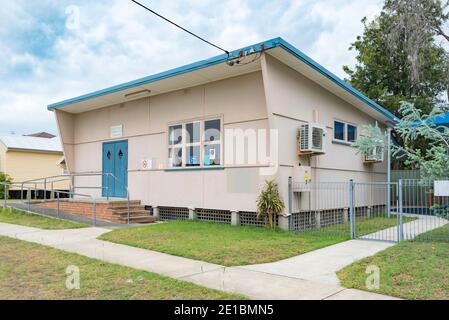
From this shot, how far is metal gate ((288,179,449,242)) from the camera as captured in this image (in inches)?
337

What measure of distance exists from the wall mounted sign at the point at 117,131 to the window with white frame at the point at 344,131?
787 centimetres

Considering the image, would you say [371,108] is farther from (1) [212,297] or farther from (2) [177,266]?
(1) [212,297]

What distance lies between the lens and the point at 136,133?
44.9 ft

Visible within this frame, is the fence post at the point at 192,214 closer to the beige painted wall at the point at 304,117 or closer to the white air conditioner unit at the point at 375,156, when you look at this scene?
the beige painted wall at the point at 304,117

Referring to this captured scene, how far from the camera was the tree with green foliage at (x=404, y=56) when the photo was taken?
58.1ft

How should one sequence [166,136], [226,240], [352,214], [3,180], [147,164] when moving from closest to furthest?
[226,240], [352,214], [166,136], [147,164], [3,180]

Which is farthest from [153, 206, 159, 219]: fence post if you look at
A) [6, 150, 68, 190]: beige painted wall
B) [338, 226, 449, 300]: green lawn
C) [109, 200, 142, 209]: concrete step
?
[6, 150, 68, 190]: beige painted wall

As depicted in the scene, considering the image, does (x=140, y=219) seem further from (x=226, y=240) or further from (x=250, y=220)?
(x=226, y=240)

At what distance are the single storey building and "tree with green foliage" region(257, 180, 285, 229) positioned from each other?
0.24 meters

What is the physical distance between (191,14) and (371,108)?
330 inches

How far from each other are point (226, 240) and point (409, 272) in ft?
12.8

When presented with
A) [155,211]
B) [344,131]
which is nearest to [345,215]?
[344,131]

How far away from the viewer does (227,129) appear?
36.2 feet

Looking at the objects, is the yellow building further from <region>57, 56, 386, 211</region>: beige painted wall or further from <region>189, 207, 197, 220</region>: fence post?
<region>189, 207, 197, 220</region>: fence post
